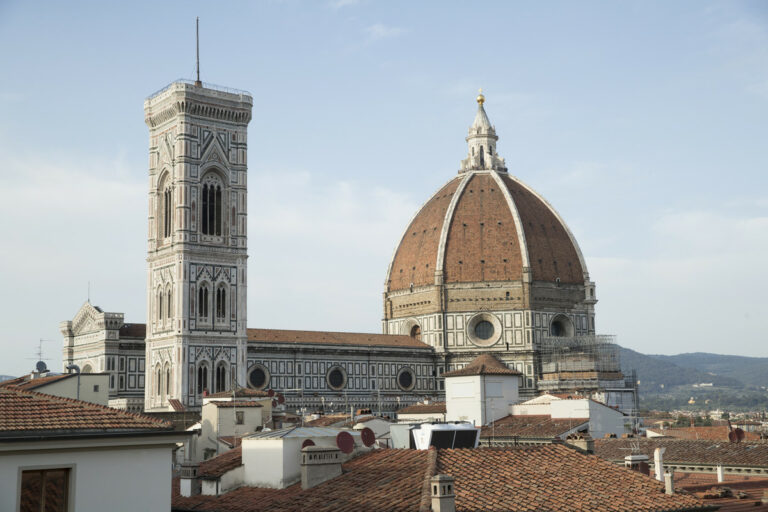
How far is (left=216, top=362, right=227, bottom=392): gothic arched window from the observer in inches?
2862

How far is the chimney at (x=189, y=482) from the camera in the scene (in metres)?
24.1

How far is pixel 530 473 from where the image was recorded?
2038cm

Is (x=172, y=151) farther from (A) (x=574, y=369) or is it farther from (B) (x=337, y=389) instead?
(A) (x=574, y=369)

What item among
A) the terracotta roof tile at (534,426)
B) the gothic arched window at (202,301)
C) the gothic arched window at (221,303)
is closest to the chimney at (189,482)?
the terracotta roof tile at (534,426)

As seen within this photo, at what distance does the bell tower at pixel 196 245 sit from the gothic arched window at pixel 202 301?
0.23ft

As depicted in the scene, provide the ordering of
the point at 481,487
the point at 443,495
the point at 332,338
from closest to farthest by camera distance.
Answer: the point at 443,495 < the point at 481,487 < the point at 332,338

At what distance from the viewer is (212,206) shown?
7419 cm

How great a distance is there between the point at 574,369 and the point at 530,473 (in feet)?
238

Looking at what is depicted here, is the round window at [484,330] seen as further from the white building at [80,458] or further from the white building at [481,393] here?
the white building at [80,458]

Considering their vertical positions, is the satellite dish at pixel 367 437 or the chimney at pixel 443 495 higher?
the satellite dish at pixel 367 437

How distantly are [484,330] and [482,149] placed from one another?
24098mm

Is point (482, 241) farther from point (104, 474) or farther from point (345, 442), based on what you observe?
point (104, 474)

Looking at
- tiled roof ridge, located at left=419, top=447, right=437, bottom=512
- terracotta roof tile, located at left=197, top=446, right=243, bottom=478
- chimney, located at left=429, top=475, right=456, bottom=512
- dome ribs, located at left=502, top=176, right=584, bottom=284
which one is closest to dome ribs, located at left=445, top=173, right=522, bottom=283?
dome ribs, located at left=502, top=176, right=584, bottom=284

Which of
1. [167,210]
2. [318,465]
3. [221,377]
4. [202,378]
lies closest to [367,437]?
[318,465]
